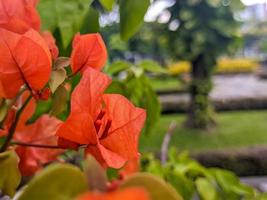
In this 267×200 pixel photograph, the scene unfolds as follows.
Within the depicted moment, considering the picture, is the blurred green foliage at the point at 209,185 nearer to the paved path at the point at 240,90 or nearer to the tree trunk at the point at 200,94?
the tree trunk at the point at 200,94

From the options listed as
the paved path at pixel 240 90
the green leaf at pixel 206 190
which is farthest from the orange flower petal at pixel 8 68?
the paved path at pixel 240 90

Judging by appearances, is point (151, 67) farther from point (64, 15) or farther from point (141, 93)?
point (64, 15)

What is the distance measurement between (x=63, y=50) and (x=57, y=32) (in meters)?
0.01

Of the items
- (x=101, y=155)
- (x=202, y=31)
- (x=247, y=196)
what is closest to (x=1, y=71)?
(x=101, y=155)

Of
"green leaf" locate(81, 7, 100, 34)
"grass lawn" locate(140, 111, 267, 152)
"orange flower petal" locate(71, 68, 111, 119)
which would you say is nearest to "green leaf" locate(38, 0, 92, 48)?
"green leaf" locate(81, 7, 100, 34)

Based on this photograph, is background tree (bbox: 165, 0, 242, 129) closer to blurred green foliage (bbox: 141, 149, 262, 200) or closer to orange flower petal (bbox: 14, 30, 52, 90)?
blurred green foliage (bbox: 141, 149, 262, 200)

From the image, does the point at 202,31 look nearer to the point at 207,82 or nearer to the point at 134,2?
the point at 207,82

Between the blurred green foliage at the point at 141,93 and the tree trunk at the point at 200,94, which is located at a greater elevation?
the blurred green foliage at the point at 141,93

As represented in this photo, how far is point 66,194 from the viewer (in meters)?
0.11

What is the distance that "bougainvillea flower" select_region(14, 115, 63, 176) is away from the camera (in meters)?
0.29

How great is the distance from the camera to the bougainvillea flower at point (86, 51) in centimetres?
22

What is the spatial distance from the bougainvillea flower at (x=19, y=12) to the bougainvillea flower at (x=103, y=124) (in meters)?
0.06

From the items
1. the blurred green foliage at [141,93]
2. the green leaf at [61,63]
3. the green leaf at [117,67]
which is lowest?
the blurred green foliage at [141,93]

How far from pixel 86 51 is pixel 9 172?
69mm
